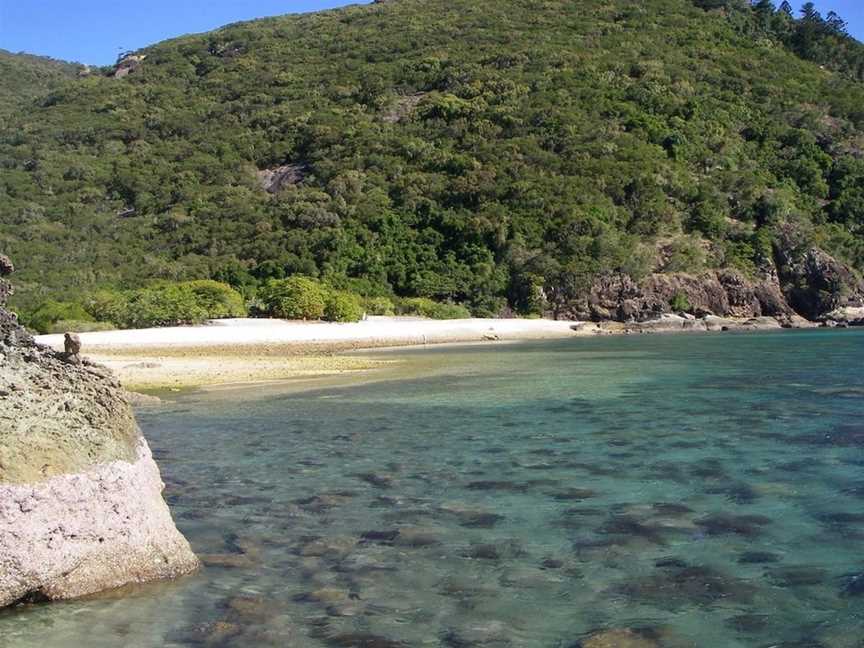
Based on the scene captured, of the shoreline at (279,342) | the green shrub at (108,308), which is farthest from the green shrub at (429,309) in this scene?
the green shrub at (108,308)

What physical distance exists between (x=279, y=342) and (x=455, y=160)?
4887 centimetres

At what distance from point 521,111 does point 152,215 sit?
4133 cm

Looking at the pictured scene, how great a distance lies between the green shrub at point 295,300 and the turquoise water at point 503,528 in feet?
105

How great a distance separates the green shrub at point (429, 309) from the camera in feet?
194

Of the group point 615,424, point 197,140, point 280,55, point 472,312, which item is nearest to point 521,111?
point 472,312

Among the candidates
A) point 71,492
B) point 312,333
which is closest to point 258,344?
point 312,333

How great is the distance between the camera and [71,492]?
19.1ft

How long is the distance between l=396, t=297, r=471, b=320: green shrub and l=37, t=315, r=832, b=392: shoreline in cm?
466

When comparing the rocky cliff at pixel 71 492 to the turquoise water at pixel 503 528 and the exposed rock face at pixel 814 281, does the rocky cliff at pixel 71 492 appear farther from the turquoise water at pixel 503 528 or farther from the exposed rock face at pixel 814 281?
the exposed rock face at pixel 814 281

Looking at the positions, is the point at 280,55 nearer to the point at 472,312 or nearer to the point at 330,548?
the point at 472,312

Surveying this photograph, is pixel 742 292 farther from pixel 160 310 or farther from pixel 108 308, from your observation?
pixel 108 308

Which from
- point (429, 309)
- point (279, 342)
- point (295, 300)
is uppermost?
point (295, 300)

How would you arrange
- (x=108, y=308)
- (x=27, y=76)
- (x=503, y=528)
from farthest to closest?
(x=27, y=76)
(x=108, y=308)
(x=503, y=528)

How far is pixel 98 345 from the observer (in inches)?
1275
